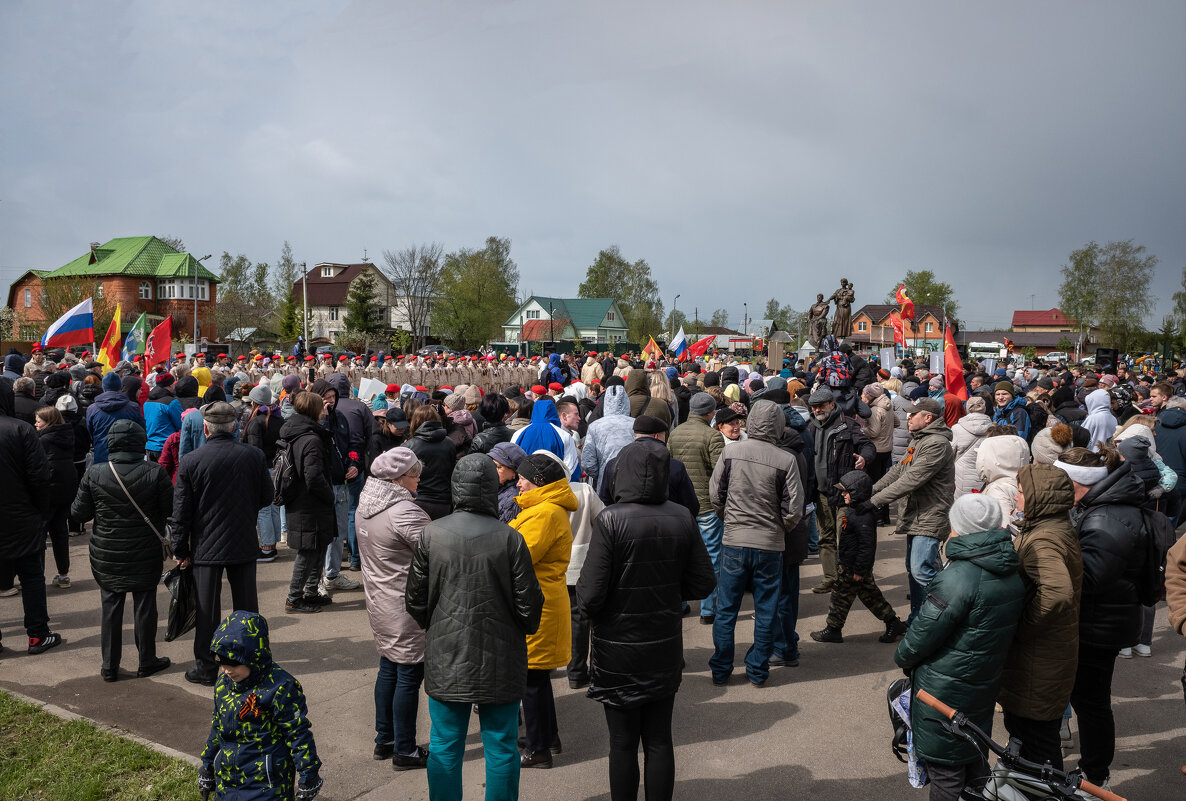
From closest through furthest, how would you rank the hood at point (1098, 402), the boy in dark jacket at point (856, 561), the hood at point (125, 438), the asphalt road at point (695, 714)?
the asphalt road at point (695, 714)
the hood at point (125, 438)
the boy in dark jacket at point (856, 561)
the hood at point (1098, 402)

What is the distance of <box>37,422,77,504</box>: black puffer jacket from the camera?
7.63m

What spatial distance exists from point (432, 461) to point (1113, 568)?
4.70 m

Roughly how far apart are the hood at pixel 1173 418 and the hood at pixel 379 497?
29.4ft

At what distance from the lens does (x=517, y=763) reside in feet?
12.7

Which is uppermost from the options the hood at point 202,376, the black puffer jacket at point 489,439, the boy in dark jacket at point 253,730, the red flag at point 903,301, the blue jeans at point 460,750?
the red flag at point 903,301

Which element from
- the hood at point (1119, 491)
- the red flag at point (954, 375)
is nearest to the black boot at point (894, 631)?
the hood at point (1119, 491)

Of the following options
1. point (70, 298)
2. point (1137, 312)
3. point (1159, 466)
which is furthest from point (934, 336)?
point (1159, 466)

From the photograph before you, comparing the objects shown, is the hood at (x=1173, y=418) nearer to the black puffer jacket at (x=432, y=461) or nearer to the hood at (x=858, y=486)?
the hood at (x=858, y=486)

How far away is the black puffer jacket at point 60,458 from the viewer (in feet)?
25.0

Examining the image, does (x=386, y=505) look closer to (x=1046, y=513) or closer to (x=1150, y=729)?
(x=1046, y=513)

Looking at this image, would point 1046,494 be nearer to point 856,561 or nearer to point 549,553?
point 549,553

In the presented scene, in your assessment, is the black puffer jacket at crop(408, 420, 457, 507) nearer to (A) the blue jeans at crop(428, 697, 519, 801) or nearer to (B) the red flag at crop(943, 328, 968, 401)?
(A) the blue jeans at crop(428, 697, 519, 801)

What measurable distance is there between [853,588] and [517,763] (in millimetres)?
3841

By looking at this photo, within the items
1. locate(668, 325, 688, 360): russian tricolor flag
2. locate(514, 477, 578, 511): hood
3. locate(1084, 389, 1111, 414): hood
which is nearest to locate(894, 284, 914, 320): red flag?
locate(668, 325, 688, 360): russian tricolor flag
